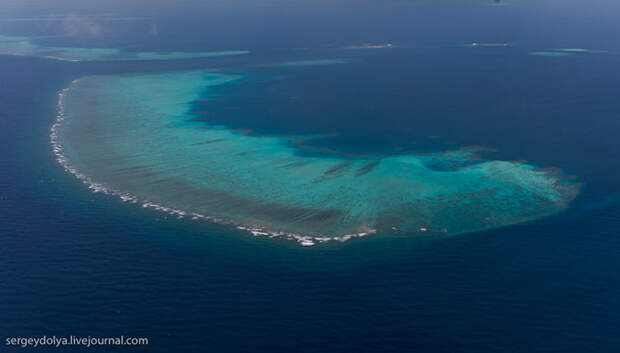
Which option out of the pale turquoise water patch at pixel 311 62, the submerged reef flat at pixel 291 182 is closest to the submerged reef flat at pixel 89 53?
the pale turquoise water patch at pixel 311 62

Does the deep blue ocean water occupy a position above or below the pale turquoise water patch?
below

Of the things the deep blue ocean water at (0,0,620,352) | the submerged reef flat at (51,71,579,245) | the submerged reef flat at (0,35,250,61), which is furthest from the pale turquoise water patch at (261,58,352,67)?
the submerged reef flat at (51,71,579,245)

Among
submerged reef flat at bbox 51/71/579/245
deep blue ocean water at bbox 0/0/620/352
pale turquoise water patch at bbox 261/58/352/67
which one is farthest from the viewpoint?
pale turquoise water patch at bbox 261/58/352/67

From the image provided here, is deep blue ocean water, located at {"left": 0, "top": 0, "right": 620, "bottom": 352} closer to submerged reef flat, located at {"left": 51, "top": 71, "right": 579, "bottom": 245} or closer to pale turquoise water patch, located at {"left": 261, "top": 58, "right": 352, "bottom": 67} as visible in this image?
submerged reef flat, located at {"left": 51, "top": 71, "right": 579, "bottom": 245}

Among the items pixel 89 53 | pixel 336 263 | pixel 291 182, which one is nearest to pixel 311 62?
pixel 89 53

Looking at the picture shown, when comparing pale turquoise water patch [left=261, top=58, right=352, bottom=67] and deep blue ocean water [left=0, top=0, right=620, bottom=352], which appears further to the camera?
pale turquoise water patch [left=261, top=58, right=352, bottom=67]

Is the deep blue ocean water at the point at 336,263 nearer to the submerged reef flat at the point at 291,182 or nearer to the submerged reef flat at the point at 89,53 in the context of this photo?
the submerged reef flat at the point at 291,182
